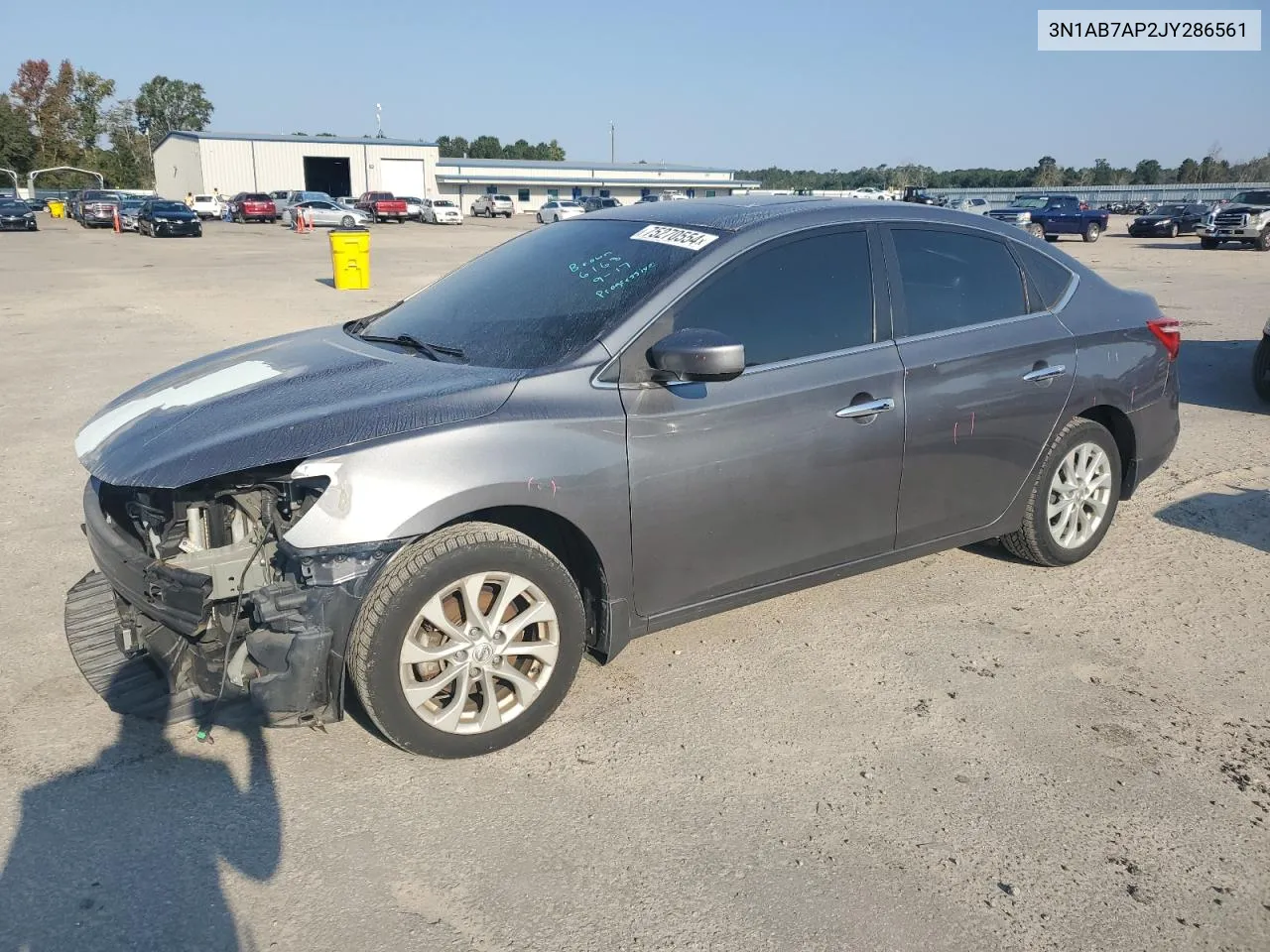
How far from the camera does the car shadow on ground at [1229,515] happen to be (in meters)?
5.43

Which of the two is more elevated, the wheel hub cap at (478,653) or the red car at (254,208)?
the red car at (254,208)

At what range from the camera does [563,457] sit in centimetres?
320

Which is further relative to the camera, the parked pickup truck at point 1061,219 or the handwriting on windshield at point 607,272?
the parked pickup truck at point 1061,219

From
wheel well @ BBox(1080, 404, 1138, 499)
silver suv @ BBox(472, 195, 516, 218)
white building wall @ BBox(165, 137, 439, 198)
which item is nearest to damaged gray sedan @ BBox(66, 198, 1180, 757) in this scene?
wheel well @ BBox(1080, 404, 1138, 499)

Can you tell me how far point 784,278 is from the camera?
3.79 m

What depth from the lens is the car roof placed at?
3930 mm

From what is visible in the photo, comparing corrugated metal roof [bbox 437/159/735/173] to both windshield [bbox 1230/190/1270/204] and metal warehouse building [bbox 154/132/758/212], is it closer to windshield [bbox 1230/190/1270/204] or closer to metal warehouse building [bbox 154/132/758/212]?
metal warehouse building [bbox 154/132/758/212]

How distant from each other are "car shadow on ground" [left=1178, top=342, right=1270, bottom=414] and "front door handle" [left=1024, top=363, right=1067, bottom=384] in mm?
5027

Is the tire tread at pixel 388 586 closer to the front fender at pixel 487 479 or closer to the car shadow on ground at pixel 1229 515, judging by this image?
the front fender at pixel 487 479

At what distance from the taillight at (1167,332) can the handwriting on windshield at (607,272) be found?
9.26ft

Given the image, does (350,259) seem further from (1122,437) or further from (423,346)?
(1122,437)

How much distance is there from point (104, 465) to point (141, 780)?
101cm

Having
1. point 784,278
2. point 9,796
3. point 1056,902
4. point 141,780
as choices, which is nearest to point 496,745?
point 141,780

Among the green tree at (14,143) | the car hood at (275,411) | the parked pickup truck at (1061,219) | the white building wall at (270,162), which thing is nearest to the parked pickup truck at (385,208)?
the white building wall at (270,162)
